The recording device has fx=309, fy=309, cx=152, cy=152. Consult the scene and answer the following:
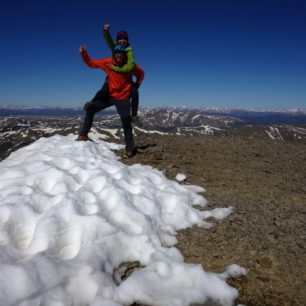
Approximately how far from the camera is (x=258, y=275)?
186 inches

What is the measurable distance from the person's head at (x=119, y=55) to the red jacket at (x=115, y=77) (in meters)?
0.17

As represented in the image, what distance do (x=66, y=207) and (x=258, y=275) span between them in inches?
134

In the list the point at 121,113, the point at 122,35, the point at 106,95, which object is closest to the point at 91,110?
the point at 106,95

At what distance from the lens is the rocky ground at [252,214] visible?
182 inches

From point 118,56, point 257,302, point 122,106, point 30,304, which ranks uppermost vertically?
point 118,56

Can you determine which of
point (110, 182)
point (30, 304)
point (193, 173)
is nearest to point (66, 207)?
point (110, 182)

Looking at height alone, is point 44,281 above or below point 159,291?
above

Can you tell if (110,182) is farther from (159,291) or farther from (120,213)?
(159,291)

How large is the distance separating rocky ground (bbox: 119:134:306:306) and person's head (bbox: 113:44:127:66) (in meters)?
3.36

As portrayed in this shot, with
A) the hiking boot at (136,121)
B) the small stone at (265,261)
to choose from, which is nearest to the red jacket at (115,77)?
the hiking boot at (136,121)

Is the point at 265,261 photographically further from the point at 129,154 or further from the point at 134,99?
the point at 134,99

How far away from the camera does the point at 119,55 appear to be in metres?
10.5

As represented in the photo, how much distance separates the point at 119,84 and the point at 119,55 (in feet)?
3.21

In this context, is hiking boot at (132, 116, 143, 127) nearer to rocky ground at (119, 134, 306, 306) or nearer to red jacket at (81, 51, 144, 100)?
red jacket at (81, 51, 144, 100)
